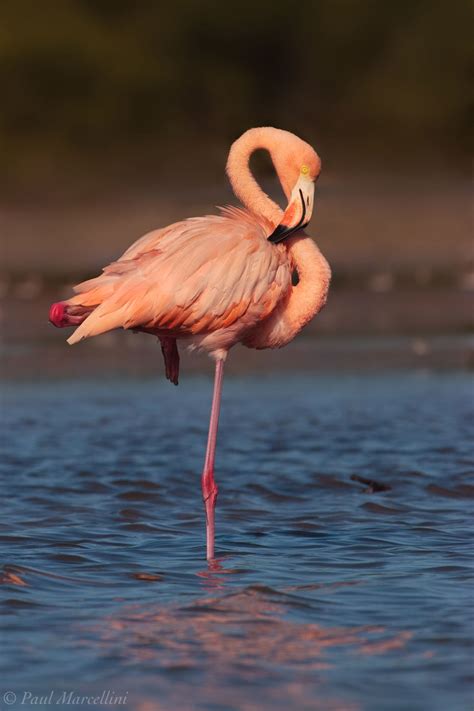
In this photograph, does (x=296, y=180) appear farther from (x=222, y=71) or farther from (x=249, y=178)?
(x=222, y=71)

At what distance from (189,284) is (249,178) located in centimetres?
88

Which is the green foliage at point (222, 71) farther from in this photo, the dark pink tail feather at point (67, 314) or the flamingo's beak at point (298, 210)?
the dark pink tail feather at point (67, 314)

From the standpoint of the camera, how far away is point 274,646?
4566 millimetres

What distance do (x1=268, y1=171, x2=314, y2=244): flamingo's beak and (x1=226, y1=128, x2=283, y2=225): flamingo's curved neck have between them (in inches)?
10.2

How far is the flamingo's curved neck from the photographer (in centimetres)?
657

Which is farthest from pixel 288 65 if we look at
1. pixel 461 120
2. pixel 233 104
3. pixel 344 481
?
pixel 344 481

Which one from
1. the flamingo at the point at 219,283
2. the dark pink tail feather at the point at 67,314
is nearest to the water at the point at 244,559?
the flamingo at the point at 219,283

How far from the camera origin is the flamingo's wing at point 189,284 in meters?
5.94

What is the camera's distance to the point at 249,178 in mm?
6645

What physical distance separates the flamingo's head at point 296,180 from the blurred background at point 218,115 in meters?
13.4

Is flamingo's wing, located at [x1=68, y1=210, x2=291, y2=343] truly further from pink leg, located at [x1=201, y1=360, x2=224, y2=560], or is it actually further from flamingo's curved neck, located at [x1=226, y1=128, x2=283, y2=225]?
flamingo's curved neck, located at [x1=226, y1=128, x2=283, y2=225]

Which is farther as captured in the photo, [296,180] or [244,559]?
[296,180]

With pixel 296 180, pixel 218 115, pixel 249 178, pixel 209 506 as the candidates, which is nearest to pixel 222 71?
pixel 218 115

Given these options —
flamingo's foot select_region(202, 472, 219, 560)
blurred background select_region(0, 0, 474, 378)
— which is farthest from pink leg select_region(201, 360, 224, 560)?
blurred background select_region(0, 0, 474, 378)
